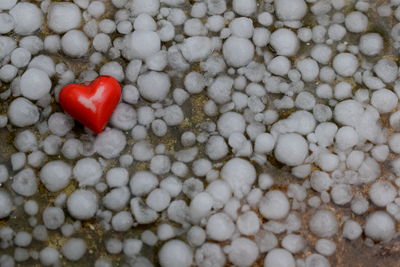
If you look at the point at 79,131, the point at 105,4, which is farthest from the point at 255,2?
the point at 79,131

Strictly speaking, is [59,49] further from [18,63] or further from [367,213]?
[367,213]

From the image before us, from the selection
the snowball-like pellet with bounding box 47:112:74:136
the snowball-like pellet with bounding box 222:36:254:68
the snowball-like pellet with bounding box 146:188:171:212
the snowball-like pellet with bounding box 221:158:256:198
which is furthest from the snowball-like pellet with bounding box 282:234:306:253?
the snowball-like pellet with bounding box 47:112:74:136

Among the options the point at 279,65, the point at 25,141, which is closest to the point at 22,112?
the point at 25,141

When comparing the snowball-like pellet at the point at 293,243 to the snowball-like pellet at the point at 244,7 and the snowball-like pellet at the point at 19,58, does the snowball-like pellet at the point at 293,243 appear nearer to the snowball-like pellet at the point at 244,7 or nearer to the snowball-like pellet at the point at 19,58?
the snowball-like pellet at the point at 244,7

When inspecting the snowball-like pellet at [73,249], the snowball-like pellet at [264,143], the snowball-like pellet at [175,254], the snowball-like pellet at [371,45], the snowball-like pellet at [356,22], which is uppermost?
the snowball-like pellet at [356,22]

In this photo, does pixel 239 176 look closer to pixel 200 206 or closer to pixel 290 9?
pixel 200 206

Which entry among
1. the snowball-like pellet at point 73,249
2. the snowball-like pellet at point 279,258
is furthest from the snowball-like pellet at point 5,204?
the snowball-like pellet at point 279,258

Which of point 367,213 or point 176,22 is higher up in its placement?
point 176,22
